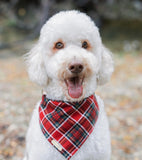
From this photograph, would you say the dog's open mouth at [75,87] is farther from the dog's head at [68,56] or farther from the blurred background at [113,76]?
the blurred background at [113,76]

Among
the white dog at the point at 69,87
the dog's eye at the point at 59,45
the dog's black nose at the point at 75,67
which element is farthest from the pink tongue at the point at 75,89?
the dog's eye at the point at 59,45

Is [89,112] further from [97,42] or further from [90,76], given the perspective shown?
[97,42]

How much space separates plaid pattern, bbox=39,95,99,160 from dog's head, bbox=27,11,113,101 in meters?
0.13

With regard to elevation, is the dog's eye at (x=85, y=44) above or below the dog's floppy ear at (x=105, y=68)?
below

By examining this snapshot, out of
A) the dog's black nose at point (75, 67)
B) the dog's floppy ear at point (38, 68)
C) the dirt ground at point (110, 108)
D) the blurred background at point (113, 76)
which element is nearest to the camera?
the dog's black nose at point (75, 67)

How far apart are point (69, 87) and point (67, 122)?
1.24 feet

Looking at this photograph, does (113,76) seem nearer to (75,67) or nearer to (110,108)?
(110,108)

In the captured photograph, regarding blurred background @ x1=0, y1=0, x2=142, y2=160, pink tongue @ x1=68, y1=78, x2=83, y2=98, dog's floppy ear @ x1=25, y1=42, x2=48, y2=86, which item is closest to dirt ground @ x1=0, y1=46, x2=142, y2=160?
blurred background @ x1=0, y1=0, x2=142, y2=160

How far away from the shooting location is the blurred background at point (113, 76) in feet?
10.7

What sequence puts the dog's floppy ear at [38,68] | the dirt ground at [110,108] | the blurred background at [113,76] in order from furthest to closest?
the blurred background at [113,76] < the dirt ground at [110,108] < the dog's floppy ear at [38,68]

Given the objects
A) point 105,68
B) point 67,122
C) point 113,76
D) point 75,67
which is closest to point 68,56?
point 75,67

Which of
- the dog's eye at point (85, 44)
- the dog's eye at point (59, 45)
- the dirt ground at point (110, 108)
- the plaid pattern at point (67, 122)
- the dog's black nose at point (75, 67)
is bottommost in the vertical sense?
the plaid pattern at point (67, 122)

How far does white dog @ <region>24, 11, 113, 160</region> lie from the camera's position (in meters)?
1.61

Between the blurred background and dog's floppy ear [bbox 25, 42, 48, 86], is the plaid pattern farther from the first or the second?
the blurred background
